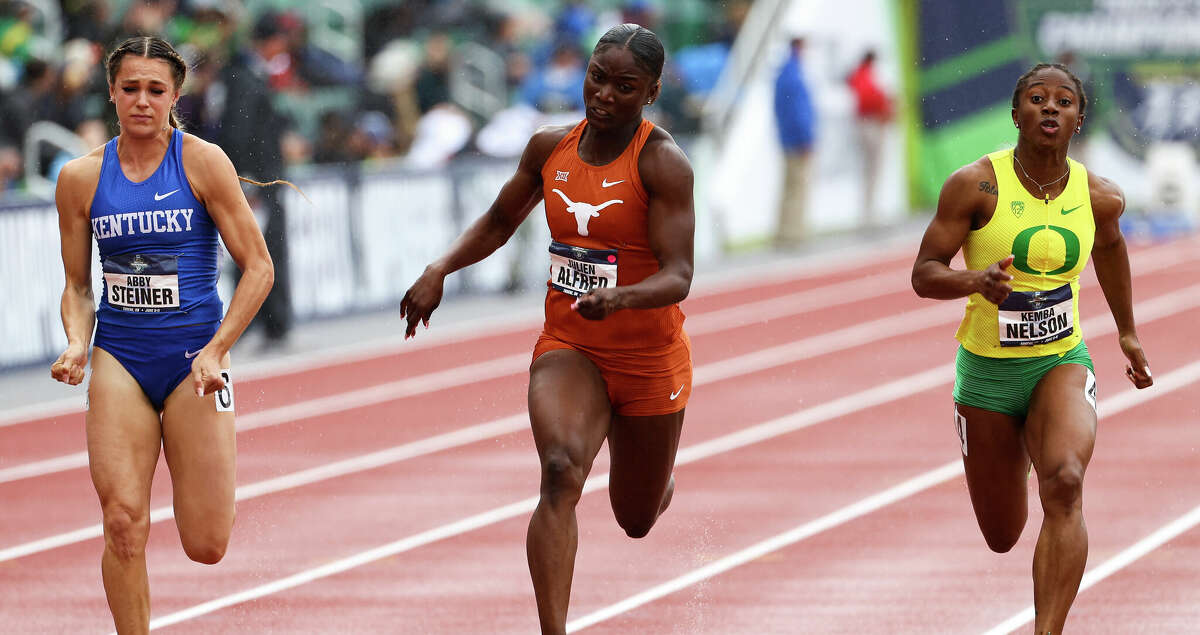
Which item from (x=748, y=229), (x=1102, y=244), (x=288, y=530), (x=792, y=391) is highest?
(x=1102, y=244)

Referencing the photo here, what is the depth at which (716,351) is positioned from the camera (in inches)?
521

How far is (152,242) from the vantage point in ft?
16.9

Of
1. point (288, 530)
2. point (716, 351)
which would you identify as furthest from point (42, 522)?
point (716, 351)

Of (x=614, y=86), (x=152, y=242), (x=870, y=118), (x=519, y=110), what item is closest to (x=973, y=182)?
(x=614, y=86)

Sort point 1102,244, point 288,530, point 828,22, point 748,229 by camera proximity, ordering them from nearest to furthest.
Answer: point 1102,244, point 288,530, point 748,229, point 828,22

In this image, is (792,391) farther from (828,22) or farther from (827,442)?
(828,22)

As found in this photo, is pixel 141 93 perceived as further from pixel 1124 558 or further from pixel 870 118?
pixel 870 118

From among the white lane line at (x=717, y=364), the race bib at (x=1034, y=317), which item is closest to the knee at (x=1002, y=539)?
the race bib at (x=1034, y=317)

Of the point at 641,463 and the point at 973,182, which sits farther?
the point at 641,463

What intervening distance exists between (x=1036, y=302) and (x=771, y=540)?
2.42 meters

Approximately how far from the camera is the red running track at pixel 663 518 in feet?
21.0

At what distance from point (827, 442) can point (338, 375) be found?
3.90 meters

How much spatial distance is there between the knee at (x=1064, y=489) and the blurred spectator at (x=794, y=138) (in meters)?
13.8

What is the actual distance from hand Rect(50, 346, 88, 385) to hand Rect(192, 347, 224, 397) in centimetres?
31
